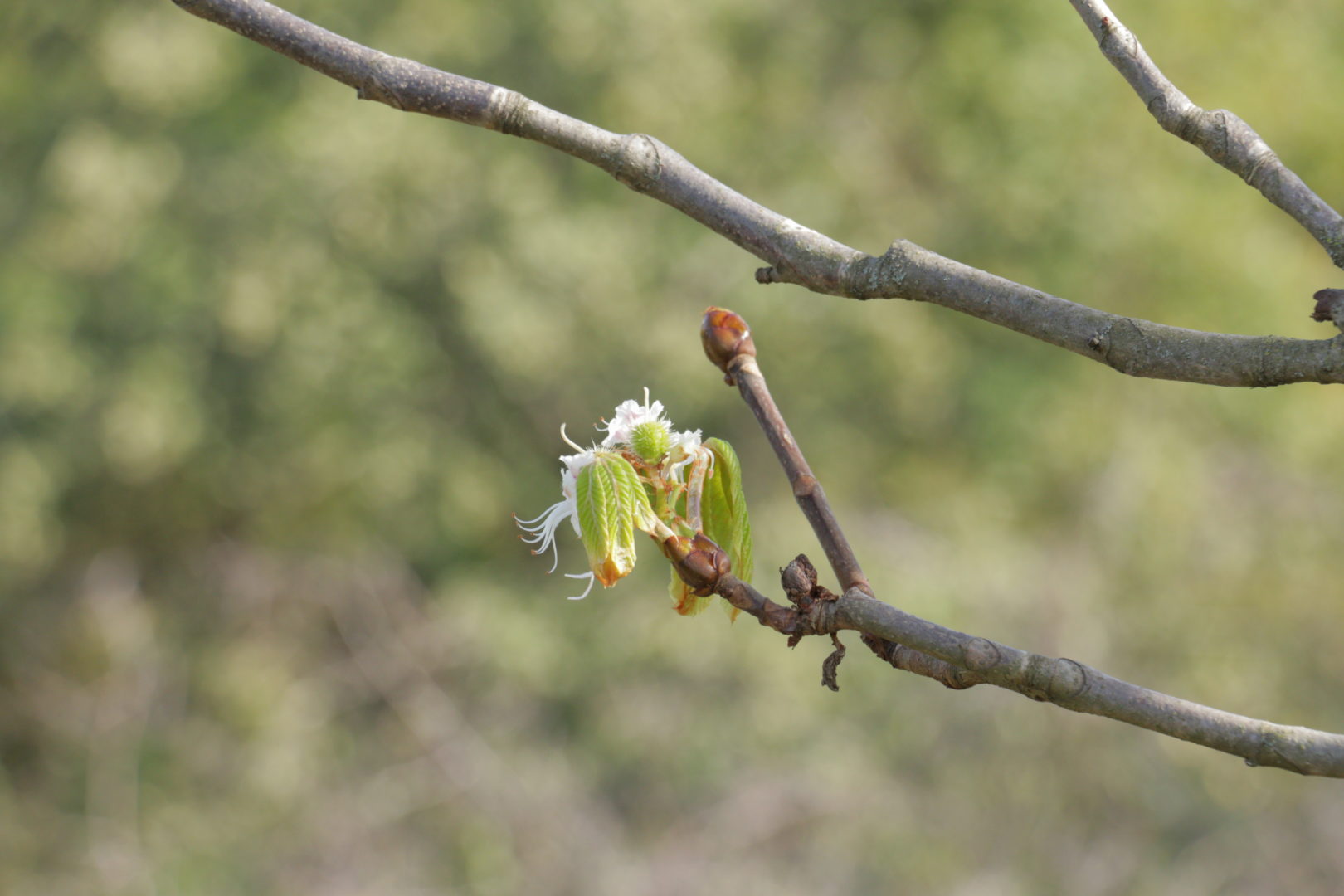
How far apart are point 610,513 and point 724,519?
10cm

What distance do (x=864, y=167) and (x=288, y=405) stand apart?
9.29 ft

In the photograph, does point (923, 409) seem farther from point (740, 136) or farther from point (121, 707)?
point (121, 707)

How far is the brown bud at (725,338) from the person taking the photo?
71 cm

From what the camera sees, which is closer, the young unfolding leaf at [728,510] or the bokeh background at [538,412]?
the young unfolding leaf at [728,510]

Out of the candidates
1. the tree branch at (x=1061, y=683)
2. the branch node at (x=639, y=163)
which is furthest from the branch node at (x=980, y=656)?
the branch node at (x=639, y=163)

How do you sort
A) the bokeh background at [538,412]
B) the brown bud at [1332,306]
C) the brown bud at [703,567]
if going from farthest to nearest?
the bokeh background at [538,412], the brown bud at [703,567], the brown bud at [1332,306]

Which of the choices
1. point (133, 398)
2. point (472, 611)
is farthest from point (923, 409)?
point (133, 398)

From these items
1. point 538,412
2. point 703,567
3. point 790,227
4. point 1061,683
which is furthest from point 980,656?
point 538,412

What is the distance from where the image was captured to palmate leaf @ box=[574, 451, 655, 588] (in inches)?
26.1

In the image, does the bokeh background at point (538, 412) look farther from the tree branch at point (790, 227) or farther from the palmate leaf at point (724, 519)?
the tree branch at point (790, 227)

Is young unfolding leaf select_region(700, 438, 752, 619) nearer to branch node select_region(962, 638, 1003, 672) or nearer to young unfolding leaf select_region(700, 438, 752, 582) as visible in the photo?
young unfolding leaf select_region(700, 438, 752, 582)

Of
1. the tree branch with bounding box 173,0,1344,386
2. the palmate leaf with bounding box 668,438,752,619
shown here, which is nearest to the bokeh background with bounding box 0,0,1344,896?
the palmate leaf with bounding box 668,438,752,619

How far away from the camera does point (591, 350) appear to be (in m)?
4.93

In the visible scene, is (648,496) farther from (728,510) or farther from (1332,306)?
(1332,306)
